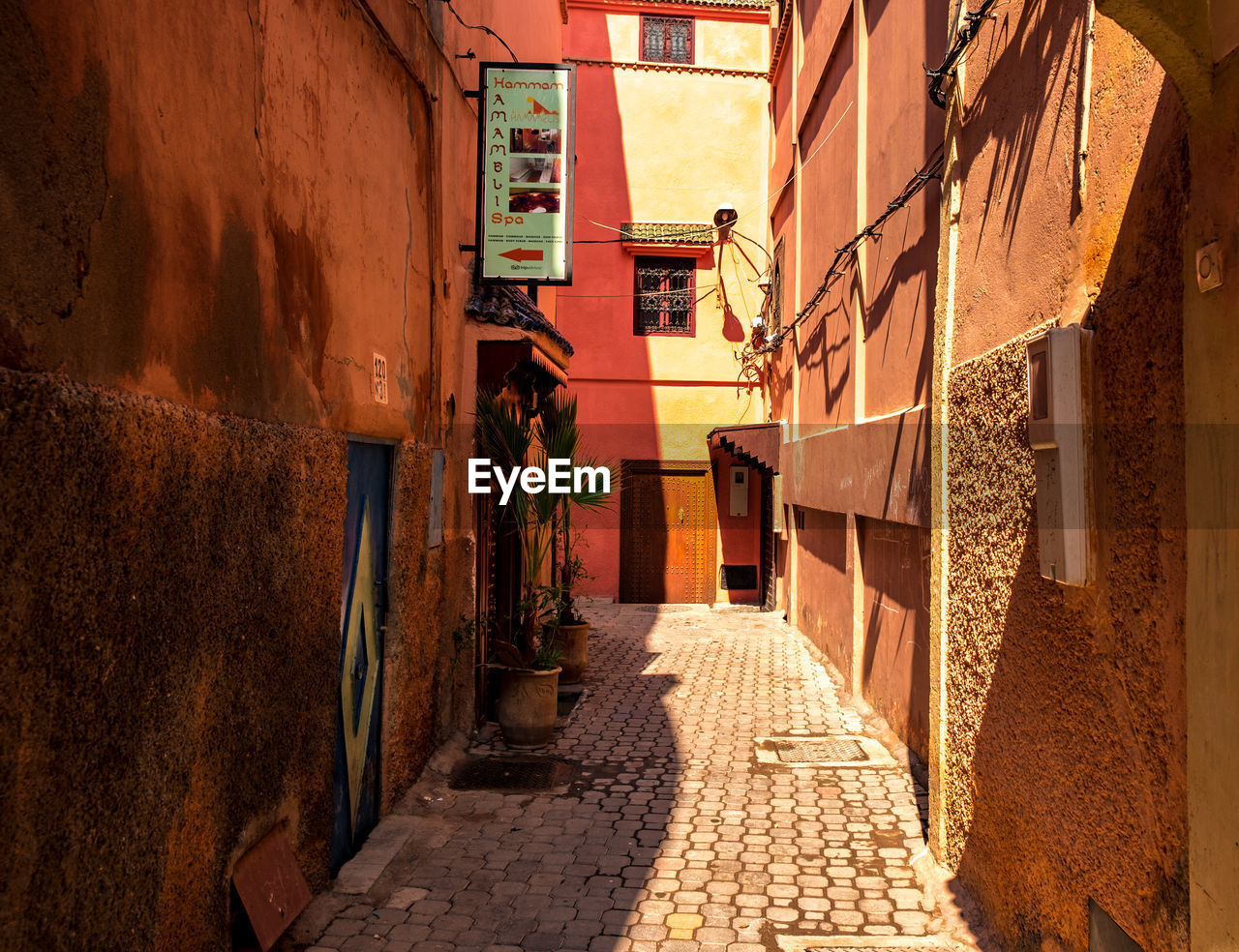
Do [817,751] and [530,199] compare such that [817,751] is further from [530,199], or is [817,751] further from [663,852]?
[530,199]

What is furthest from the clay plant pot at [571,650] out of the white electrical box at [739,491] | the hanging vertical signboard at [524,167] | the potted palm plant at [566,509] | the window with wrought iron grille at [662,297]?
the window with wrought iron grille at [662,297]

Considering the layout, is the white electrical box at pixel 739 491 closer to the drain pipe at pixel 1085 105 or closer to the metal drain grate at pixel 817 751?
the metal drain grate at pixel 817 751

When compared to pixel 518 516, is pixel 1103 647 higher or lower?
Answer: lower

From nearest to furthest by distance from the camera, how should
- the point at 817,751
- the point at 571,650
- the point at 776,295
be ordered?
the point at 817,751 → the point at 571,650 → the point at 776,295

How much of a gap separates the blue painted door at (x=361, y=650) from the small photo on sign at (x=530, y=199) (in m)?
2.48

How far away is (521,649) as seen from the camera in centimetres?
820

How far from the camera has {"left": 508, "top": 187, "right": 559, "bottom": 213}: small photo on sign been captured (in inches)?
290

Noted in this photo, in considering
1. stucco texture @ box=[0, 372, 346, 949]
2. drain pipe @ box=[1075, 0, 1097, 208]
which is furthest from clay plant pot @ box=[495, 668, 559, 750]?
drain pipe @ box=[1075, 0, 1097, 208]

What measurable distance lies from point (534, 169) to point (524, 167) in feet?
0.29

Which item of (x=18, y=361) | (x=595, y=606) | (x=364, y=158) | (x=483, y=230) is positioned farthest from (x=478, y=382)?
(x=595, y=606)

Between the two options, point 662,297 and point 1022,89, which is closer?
point 1022,89

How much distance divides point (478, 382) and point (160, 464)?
526 cm

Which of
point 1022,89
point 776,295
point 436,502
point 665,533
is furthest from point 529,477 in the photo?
point 665,533

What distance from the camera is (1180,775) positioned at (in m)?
2.62
